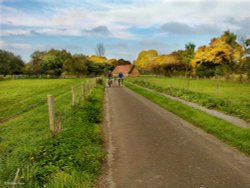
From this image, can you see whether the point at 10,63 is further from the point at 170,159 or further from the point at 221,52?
the point at 170,159

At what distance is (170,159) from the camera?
24.3 ft

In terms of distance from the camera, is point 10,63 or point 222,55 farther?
point 10,63

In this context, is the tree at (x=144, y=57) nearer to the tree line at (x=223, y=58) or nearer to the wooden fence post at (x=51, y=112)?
the tree line at (x=223, y=58)

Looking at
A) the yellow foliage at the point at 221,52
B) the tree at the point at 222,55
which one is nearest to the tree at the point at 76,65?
the tree at the point at 222,55

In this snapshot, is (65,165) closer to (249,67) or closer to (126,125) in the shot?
(126,125)

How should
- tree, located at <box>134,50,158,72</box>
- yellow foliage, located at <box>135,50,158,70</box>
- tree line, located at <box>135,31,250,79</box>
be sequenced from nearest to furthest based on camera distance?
tree line, located at <box>135,31,250,79</box>
tree, located at <box>134,50,158,72</box>
yellow foliage, located at <box>135,50,158,70</box>

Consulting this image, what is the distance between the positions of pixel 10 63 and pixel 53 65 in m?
14.7

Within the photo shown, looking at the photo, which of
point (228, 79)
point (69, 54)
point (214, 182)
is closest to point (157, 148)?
point (214, 182)

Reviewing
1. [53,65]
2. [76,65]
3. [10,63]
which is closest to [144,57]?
[76,65]

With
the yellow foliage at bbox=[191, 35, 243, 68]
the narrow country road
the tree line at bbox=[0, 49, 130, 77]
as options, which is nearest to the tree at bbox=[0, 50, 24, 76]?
the tree line at bbox=[0, 49, 130, 77]

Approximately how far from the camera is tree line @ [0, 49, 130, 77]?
95062mm

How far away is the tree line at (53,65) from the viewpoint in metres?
95.1

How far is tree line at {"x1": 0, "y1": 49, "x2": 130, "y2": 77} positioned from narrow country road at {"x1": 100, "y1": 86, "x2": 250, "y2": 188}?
8672 cm

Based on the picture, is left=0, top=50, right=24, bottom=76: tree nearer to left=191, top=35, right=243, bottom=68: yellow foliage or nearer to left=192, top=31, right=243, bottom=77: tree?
left=192, top=31, right=243, bottom=77: tree
